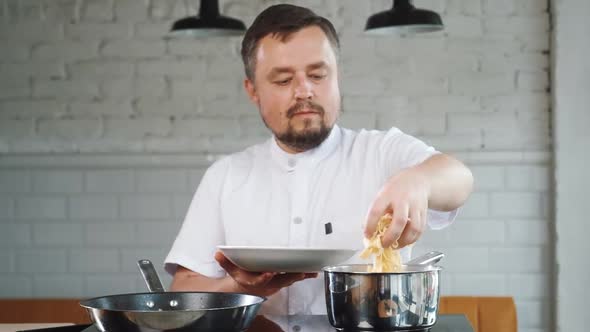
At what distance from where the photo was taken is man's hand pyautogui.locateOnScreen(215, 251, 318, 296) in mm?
2029

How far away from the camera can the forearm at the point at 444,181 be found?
197cm

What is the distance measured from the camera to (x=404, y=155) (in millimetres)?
2564

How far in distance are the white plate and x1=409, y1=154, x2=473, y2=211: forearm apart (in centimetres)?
25

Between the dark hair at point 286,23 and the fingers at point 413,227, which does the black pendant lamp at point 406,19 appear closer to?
the dark hair at point 286,23

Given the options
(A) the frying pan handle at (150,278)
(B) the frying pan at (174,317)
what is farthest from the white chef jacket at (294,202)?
(B) the frying pan at (174,317)

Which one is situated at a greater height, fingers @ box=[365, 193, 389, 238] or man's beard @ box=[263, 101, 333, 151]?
man's beard @ box=[263, 101, 333, 151]

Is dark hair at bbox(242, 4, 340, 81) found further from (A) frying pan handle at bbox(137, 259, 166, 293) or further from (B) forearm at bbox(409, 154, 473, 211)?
(A) frying pan handle at bbox(137, 259, 166, 293)

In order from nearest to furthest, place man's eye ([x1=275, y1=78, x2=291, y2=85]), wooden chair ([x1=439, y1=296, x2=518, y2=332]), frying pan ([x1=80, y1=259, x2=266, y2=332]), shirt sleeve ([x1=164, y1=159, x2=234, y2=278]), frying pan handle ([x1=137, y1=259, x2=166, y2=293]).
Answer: frying pan ([x1=80, y1=259, x2=266, y2=332])
frying pan handle ([x1=137, y1=259, x2=166, y2=293])
man's eye ([x1=275, y1=78, x2=291, y2=85])
shirt sleeve ([x1=164, y1=159, x2=234, y2=278])
wooden chair ([x1=439, y1=296, x2=518, y2=332])

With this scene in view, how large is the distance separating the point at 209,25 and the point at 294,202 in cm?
77

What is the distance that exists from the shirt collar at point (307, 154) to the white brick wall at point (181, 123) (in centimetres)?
114

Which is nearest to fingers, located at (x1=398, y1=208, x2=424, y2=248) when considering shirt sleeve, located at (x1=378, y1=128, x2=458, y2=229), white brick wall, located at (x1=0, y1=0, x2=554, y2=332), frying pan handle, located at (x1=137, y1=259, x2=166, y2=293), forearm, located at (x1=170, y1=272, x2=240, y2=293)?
frying pan handle, located at (x1=137, y1=259, x2=166, y2=293)

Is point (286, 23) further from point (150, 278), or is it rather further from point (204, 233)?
point (150, 278)

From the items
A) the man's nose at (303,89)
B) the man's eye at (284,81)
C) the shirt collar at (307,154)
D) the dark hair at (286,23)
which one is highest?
the dark hair at (286,23)

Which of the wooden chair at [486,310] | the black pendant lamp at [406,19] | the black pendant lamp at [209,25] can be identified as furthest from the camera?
the wooden chair at [486,310]
